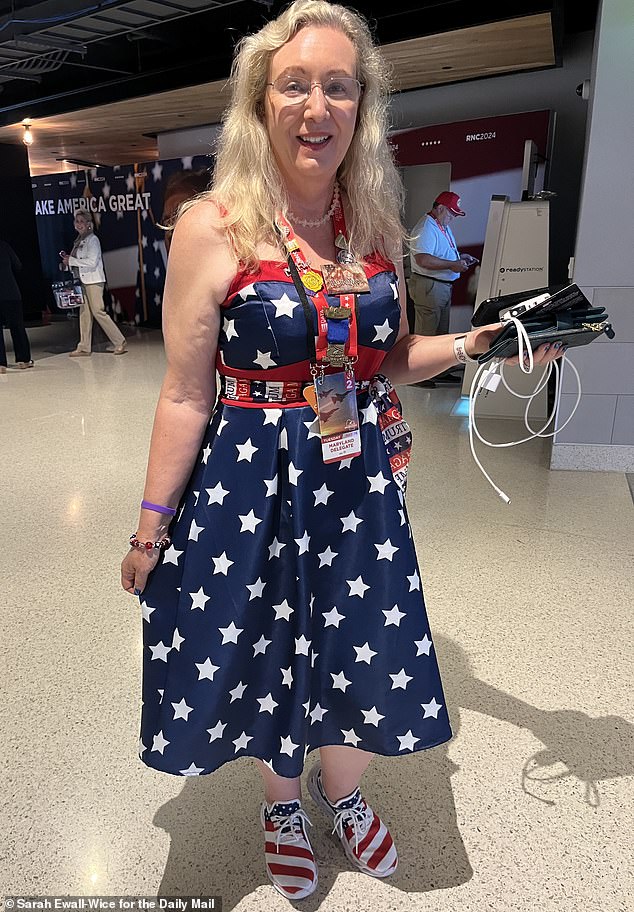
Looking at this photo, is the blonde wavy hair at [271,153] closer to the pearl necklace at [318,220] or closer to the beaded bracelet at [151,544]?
the pearl necklace at [318,220]

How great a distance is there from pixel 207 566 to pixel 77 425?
172 inches

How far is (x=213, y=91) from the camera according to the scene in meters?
7.02

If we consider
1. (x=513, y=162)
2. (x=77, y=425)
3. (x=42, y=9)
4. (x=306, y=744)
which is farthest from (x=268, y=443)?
(x=513, y=162)

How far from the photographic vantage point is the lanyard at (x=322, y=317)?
48.3 inches

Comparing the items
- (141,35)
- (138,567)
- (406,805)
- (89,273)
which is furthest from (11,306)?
(406,805)

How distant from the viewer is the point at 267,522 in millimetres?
1322

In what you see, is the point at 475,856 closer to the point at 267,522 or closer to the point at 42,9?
the point at 267,522

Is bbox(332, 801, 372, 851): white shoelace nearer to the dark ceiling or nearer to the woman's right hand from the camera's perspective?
the woman's right hand

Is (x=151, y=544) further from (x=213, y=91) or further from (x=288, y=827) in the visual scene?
(x=213, y=91)

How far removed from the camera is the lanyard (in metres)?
1.23

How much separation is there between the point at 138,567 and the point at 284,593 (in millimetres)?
296

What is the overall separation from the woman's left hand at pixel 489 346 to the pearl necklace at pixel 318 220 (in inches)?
15.1

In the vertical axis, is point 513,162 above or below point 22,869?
above

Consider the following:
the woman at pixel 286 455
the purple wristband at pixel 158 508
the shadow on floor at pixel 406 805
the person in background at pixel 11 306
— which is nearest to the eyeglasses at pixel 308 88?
the woman at pixel 286 455
